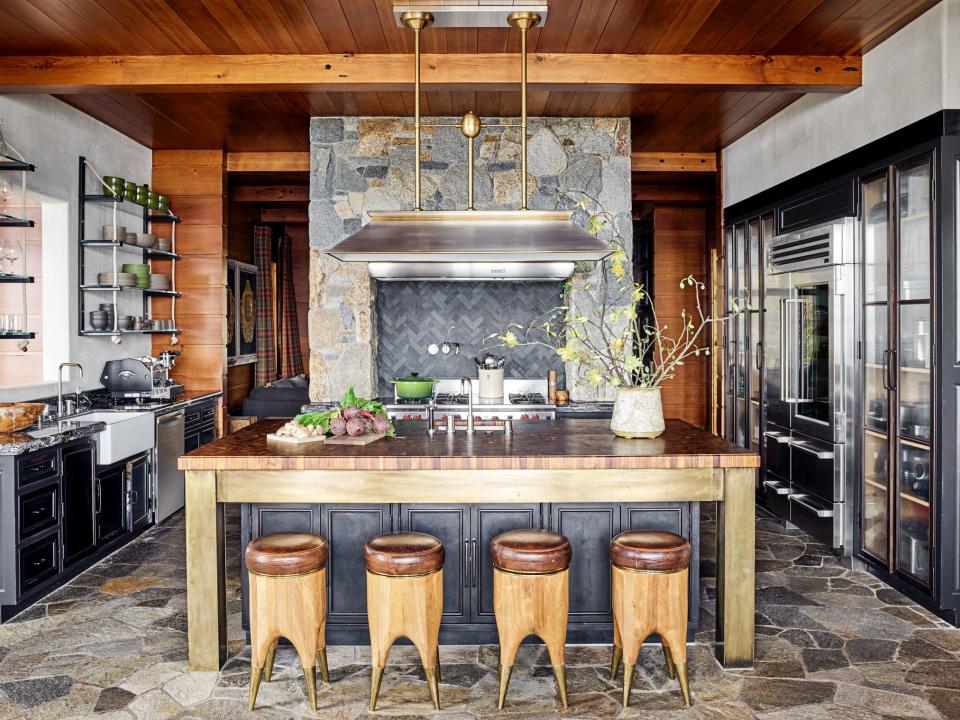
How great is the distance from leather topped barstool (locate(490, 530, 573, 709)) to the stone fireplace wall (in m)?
3.17

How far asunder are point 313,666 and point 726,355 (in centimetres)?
510

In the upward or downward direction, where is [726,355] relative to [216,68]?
downward

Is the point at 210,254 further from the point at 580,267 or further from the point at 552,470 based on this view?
the point at 552,470

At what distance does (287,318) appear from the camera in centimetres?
1034

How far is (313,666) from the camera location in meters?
2.98

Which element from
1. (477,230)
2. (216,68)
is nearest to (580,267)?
(477,230)

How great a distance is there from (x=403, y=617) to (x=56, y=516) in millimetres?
2503

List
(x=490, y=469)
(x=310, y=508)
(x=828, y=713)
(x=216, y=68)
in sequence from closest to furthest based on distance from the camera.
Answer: (x=828, y=713) → (x=490, y=469) → (x=310, y=508) → (x=216, y=68)

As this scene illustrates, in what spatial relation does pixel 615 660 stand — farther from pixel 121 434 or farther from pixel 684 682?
pixel 121 434

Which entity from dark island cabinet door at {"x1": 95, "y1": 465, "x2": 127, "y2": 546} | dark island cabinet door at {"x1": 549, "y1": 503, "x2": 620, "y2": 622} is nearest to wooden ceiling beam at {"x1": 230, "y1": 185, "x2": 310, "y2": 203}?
dark island cabinet door at {"x1": 95, "y1": 465, "x2": 127, "y2": 546}

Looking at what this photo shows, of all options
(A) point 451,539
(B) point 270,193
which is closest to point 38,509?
(A) point 451,539

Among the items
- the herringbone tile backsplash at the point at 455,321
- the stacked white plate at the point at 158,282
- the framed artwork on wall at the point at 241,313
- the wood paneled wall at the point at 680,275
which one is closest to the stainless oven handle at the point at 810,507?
the herringbone tile backsplash at the point at 455,321

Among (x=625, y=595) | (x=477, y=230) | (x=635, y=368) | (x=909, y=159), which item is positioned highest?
(x=909, y=159)

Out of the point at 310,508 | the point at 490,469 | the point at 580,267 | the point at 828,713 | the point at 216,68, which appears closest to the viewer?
the point at 828,713
